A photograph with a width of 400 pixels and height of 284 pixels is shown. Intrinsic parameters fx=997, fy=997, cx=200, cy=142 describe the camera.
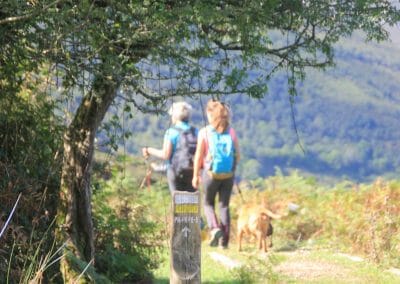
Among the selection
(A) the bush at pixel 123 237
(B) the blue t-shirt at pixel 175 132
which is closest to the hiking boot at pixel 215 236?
(B) the blue t-shirt at pixel 175 132

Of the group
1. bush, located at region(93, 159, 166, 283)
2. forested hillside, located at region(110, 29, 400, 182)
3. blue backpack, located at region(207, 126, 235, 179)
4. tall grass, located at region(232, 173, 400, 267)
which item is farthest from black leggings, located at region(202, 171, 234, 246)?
A: forested hillside, located at region(110, 29, 400, 182)

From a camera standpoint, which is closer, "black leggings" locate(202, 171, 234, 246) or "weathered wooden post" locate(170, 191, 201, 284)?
"weathered wooden post" locate(170, 191, 201, 284)

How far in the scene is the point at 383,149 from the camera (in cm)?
12031

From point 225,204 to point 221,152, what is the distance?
95 cm

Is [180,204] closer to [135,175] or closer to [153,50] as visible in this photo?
[153,50]

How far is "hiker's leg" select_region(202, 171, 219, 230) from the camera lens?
14.4 metres

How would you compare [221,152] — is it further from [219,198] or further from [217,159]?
[219,198]

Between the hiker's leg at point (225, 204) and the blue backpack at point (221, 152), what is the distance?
27 cm

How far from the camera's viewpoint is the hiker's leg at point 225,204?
1452cm

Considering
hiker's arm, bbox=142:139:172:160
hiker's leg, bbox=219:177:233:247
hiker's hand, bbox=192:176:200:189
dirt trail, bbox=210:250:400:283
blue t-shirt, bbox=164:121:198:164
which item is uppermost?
blue t-shirt, bbox=164:121:198:164

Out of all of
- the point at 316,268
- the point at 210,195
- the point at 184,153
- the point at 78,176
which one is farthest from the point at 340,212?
the point at 78,176

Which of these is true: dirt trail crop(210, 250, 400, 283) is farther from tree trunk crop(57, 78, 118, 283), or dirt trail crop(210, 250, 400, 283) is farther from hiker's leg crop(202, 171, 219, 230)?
tree trunk crop(57, 78, 118, 283)

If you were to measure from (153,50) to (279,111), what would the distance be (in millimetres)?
145343

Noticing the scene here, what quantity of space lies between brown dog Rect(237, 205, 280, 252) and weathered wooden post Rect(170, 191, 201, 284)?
21.8 ft
